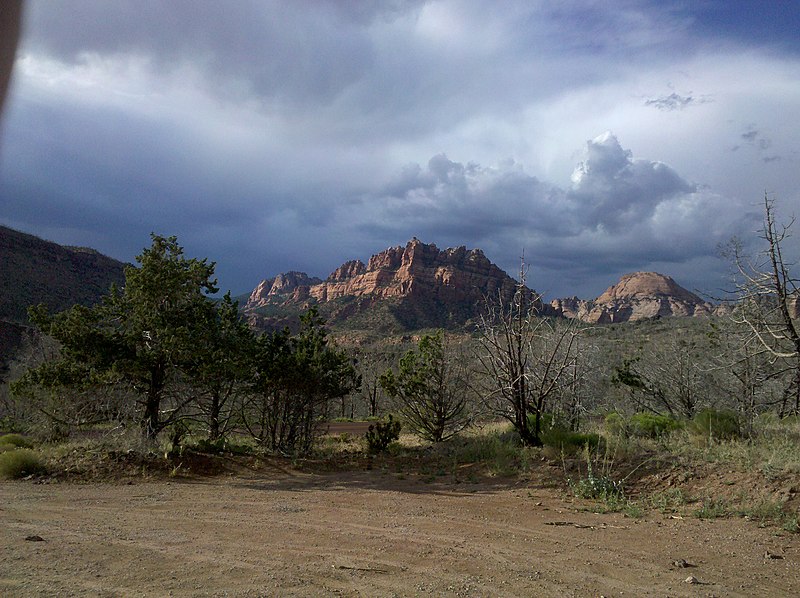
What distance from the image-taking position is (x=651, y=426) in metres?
15.2

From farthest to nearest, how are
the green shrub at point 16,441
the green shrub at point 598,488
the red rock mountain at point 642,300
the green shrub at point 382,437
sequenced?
the red rock mountain at point 642,300, the green shrub at point 16,441, the green shrub at point 382,437, the green shrub at point 598,488

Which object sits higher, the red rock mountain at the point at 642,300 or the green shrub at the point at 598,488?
the red rock mountain at the point at 642,300

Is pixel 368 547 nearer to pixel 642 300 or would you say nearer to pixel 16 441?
pixel 16 441

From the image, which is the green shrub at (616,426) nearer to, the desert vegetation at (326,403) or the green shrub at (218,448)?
the desert vegetation at (326,403)

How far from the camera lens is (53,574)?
5453 mm

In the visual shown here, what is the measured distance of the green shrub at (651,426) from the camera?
48.2 ft

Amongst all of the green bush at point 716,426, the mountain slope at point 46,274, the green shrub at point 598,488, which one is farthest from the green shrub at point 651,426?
the mountain slope at point 46,274

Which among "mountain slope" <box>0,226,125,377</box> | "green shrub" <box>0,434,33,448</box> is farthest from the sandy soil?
"mountain slope" <box>0,226,125,377</box>

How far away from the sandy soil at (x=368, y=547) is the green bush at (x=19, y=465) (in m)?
1.75

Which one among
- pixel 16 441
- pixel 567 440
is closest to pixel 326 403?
pixel 567 440

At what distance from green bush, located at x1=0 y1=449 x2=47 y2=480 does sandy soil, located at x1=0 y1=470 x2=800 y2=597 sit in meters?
1.75

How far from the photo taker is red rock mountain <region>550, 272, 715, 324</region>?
105275 millimetres

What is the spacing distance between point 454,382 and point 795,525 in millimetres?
11480

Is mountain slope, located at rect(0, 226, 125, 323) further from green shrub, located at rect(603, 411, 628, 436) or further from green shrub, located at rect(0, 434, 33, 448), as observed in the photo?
green shrub, located at rect(603, 411, 628, 436)
